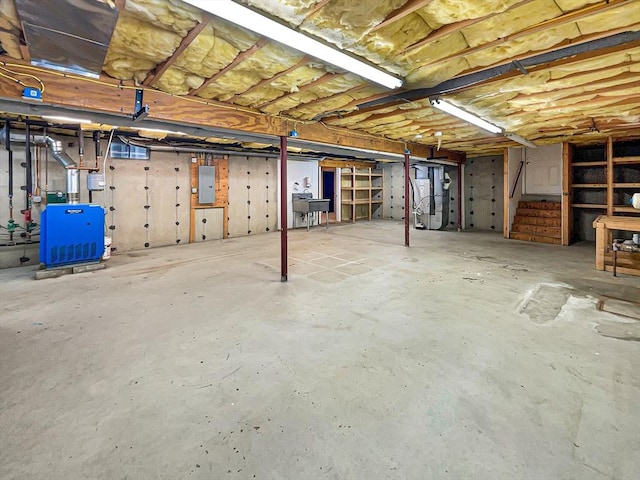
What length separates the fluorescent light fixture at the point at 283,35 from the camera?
168 centimetres

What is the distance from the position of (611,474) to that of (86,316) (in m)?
3.72

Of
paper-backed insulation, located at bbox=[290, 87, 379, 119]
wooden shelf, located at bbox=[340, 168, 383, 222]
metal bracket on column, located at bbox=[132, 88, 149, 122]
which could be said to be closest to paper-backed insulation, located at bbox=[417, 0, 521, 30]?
paper-backed insulation, located at bbox=[290, 87, 379, 119]

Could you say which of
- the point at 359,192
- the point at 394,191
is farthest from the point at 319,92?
the point at 394,191

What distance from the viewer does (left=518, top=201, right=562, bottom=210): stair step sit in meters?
7.34

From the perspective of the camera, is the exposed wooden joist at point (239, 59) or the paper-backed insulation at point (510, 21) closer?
the paper-backed insulation at point (510, 21)

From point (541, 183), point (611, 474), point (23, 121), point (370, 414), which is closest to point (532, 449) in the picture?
point (611, 474)

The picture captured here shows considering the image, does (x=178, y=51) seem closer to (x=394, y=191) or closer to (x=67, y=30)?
(x=67, y=30)

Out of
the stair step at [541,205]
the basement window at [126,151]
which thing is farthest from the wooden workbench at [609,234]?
the basement window at [126,151]

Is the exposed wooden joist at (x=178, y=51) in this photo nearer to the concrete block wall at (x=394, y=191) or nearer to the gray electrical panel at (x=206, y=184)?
the gray electrical panel at (x=206, y=184)

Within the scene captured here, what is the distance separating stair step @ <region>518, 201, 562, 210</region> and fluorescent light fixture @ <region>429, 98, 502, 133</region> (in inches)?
134

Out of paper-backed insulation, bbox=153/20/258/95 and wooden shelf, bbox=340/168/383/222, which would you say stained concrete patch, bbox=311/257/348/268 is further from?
wooden shelf, bbox=340/168/383/222

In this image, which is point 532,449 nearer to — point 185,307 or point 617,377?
point 617,377

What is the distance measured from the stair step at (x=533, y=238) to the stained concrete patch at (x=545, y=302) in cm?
373

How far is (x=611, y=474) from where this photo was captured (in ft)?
4.14
